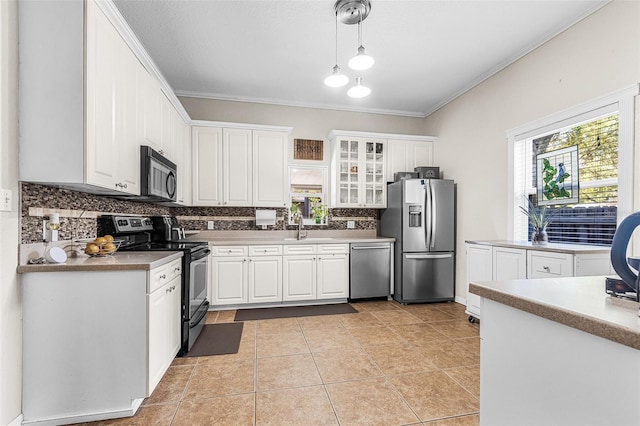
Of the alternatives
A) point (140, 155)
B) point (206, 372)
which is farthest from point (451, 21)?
point (206, 372)

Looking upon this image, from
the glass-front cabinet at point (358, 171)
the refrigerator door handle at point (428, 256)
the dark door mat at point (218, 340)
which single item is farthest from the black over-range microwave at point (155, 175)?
the refrigerator door handle at point (428, 256)

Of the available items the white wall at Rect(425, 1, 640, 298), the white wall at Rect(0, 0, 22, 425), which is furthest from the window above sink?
the white wall at Rect(0, 0, 22, 425)

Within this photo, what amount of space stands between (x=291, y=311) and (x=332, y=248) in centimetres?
99

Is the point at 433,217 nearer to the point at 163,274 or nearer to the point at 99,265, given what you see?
the point at 163,274

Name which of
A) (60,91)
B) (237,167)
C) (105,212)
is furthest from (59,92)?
(237,167)

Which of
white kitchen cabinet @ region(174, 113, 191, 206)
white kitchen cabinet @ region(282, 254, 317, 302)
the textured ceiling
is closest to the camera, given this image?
the textured ceiling

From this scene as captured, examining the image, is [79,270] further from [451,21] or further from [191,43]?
[451,21]

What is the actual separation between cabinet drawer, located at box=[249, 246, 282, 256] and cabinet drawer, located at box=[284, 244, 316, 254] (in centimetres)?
11

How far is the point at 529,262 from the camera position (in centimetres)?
269

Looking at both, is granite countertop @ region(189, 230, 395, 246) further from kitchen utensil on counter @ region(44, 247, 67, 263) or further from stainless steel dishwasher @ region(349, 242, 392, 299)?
kitchen utensil on counter @ region(44, 247, 67, 263)

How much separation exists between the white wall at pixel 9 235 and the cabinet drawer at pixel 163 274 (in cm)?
67

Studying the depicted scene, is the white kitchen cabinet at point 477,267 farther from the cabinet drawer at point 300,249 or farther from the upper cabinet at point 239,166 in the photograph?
the upper cabinet at point 239,166

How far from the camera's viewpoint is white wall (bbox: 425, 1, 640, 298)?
2407mm

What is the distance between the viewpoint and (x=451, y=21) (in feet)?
9.07
